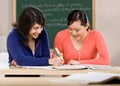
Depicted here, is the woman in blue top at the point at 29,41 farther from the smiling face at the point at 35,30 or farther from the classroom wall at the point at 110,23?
the classroom wall at the point at 110,23

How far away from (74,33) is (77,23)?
97 millimetres

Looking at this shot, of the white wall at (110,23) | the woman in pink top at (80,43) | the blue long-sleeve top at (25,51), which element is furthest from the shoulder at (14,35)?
the white wall at (110,23)

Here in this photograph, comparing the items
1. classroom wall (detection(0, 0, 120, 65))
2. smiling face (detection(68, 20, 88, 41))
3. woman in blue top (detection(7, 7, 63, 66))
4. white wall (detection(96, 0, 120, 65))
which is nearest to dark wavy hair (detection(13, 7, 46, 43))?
woman in blue top (detection(7, 7, 63, 66))

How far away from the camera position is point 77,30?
2420 mm

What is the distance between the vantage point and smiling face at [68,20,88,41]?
93.8 inches

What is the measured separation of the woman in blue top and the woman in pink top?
0.27 m

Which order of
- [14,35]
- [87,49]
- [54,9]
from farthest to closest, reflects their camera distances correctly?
1. [54,9]
2. [87,49]
3. [14,35]

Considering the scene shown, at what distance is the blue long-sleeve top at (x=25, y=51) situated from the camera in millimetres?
1960

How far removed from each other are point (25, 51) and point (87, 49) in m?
0.60

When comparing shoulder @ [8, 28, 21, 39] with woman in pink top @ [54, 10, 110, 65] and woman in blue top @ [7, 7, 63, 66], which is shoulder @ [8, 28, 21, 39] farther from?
woman in pink top @ [54, 10, 110, 65]

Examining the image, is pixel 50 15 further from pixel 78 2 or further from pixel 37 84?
pixel 37 84

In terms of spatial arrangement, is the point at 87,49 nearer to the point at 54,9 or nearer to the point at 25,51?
the point at 25,51

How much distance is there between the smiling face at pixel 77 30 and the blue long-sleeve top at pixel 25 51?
31 cm

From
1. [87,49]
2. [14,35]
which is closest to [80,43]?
[87,49]
